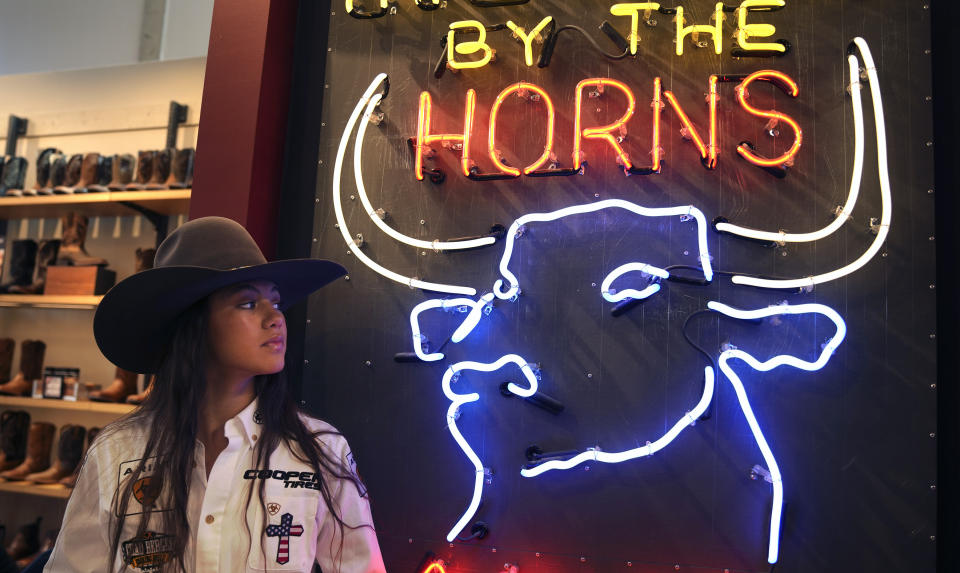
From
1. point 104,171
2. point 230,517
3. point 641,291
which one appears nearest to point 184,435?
point 230,517

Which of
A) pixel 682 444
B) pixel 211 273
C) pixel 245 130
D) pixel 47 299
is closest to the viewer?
pixel 211 273

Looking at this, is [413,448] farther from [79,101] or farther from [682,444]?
[79,101]

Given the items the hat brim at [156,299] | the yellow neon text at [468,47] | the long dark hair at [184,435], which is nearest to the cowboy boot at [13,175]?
the yellow neon text at [468,47]

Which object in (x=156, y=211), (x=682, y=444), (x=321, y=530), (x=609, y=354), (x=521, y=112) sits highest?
(x=521, y=112)

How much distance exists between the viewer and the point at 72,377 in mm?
4160

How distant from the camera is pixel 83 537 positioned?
66.2 inches

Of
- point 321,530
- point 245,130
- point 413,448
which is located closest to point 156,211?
point 245,130

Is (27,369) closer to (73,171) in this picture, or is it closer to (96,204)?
(96,204)

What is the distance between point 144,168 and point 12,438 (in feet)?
6.15

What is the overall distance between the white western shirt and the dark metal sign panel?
1.20 metres

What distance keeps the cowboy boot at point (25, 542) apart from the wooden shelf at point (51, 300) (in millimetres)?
1335

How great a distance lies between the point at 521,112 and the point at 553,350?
1123mm

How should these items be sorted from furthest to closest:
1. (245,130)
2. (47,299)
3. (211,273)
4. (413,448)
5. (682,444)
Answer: (47,299) → (245,130) → (413,448) → (682,444) → (211,273)

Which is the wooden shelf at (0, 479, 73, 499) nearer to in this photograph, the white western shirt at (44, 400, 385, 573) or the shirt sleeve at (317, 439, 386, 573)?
the white western shirt at (44, 400, 385, 573)
